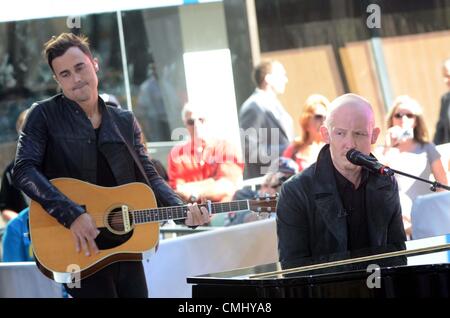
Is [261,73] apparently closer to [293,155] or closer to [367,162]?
[293,155]

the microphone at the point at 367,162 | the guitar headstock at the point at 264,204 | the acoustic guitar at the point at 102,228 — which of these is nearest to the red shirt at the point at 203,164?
the guitar headstock at the point at 264,204

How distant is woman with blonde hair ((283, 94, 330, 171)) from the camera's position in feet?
25.8

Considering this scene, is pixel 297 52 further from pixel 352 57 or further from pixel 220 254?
pixel 220 254

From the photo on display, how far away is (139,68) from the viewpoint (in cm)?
995

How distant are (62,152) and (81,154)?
100 mm

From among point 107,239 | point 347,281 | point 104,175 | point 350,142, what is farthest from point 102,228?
point 347,281

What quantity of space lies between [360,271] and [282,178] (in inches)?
142

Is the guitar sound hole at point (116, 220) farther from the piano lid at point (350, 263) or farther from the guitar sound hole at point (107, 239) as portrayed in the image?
the piano lid at point (350, 263)

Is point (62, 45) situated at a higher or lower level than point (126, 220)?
higher

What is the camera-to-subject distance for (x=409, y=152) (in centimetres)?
736

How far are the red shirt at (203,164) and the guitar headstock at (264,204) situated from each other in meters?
1.59

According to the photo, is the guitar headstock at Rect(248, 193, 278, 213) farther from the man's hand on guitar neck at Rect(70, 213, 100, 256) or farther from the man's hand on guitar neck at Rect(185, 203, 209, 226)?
the man's hand on guitar neck at Rect(70, 213, 100, 256)

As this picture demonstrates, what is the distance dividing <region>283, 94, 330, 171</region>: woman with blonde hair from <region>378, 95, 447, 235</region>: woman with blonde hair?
0.55m

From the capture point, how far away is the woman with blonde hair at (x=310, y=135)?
25.8ft
